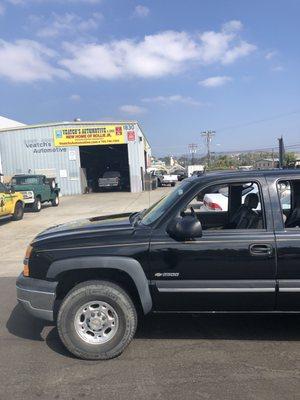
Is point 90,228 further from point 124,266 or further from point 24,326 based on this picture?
point 24,326

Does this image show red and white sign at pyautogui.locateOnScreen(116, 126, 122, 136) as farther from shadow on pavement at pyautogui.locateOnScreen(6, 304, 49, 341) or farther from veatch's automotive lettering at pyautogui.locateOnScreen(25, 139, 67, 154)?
shadow on pavement at pyautogui.locateOnScreen(6, 304, 49, 341)

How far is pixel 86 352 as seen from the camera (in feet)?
14.2

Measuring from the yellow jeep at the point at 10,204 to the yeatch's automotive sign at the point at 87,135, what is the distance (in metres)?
16.5

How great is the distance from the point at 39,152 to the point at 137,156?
744 cm

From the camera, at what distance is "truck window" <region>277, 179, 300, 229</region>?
4488mm

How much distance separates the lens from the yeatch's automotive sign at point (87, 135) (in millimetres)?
33875

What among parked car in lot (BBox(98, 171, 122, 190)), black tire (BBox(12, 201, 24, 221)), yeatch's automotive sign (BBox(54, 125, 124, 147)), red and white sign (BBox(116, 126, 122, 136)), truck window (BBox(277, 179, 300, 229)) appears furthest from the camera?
parked car in lot (BBox(98, 171, 122, 190))

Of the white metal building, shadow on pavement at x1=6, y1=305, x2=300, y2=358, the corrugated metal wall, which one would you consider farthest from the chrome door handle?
the corrugated metal wall

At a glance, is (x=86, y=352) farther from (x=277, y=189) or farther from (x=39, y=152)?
(x=39, y=152)

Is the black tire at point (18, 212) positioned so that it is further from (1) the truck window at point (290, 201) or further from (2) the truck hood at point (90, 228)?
(1) the truck window at point (290, 201)

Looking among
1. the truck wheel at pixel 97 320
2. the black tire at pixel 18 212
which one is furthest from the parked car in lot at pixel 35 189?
the truck wheel at pixel 97 320

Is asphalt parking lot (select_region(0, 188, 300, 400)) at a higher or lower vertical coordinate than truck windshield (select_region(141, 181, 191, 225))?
lower

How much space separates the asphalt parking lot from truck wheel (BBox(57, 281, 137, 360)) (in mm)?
127

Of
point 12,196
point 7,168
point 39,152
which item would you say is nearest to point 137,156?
point 39,152
